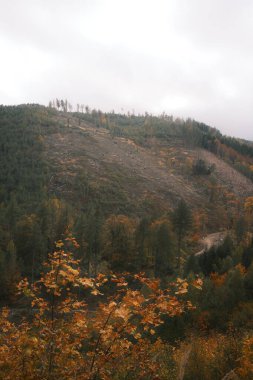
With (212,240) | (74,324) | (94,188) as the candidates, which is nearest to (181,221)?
(212,240)

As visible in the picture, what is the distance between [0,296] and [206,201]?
293ft

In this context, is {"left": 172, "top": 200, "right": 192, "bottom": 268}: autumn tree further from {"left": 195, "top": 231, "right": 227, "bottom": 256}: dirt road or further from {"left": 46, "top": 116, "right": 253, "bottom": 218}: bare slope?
{"left": 46, "top": 116, "right": 253, "bottom": 218}: bare slope

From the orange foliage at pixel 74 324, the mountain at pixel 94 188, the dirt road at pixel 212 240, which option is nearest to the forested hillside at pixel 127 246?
the orange foliage at pixel 74 324

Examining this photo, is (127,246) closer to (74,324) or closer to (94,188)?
(94,188)

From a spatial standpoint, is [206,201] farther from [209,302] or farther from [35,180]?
[209,302]

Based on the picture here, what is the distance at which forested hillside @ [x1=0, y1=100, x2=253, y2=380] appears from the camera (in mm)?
6395

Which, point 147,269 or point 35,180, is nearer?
point 147,269

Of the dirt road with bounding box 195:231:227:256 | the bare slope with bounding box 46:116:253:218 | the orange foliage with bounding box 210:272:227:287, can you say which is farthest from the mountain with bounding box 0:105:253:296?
the orange foliage with bounding box 210:272:227:287

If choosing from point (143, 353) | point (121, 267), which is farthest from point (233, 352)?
point (121, 267)

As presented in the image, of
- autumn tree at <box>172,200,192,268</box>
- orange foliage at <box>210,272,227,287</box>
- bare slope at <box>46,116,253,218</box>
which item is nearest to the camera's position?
orange foliage at <box>210,272,227,287</box>

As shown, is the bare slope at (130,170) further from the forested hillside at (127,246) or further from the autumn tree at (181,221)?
the autumn tree at (181,221)

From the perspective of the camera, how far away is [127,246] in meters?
63.6

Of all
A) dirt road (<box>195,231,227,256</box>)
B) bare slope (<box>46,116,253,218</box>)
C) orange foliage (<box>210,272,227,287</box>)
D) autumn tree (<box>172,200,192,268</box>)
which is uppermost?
bare slope (<box>46,116,253,218</box>)

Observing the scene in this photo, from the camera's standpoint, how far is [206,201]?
121 m
